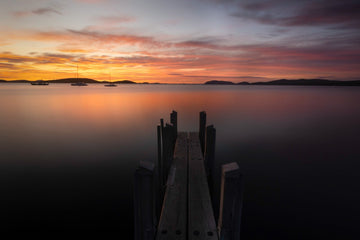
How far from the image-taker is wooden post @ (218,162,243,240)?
391cm

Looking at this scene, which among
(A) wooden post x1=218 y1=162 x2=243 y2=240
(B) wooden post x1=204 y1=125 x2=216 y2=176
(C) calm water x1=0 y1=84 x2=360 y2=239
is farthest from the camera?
(B) wooden post x1=204 y1=125 x2=216 y2=176

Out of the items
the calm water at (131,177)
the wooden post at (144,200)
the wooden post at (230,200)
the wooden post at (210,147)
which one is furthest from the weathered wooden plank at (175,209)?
the calm water at (131,177)

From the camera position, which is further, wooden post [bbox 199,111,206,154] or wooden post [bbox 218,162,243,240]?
wooden post [bbox 199,111,206,154]

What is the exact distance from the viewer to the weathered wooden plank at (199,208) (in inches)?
184

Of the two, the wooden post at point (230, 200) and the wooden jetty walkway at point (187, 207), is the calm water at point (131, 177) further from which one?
the wooden post at point (230, 200)

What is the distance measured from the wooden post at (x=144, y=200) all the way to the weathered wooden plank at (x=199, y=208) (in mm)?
1035

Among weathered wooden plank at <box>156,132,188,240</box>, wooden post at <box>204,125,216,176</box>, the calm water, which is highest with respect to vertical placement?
wooden post at <box>204,125,216,176</box>

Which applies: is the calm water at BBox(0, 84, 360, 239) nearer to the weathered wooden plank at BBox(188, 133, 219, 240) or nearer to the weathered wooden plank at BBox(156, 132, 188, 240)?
the weathered wooden plank at BBox(188, 133, 219, 240)

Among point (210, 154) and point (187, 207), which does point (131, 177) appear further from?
point (187, 207)

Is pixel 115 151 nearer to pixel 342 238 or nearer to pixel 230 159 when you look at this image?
pixel 230 159

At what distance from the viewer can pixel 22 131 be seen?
68.9 ft

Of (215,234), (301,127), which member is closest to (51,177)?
(215,234)

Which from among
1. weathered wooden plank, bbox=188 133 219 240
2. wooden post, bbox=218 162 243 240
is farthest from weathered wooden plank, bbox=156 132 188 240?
wooden post, bbox=218 162 243 240

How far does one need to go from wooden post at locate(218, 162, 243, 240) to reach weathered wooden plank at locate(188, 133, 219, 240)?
0.53 metres
